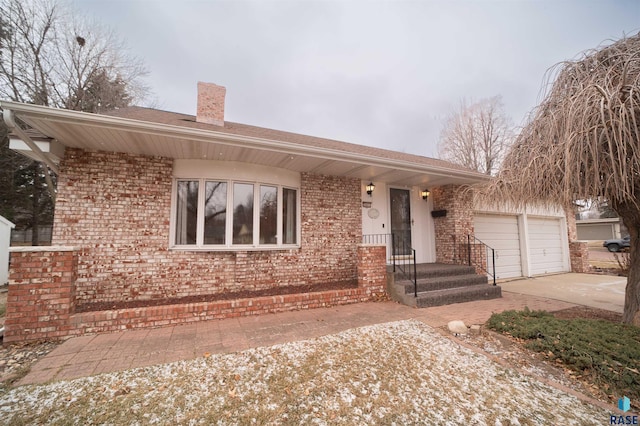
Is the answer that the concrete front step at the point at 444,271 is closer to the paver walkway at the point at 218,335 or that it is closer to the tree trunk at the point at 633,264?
the paver walkway at the point at 218,335

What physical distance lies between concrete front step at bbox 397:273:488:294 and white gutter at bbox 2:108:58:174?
21.6ft

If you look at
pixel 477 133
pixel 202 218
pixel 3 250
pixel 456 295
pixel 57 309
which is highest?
pixel 477 133

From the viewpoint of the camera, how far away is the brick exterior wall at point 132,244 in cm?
440

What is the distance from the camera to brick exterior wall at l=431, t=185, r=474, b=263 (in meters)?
7.04

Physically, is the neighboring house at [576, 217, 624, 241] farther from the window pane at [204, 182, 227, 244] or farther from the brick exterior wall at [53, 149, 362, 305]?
the window pane at [204, 182, 227, 244]

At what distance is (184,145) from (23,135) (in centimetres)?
200

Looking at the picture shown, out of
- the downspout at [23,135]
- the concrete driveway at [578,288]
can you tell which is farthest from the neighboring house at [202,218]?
the concrete driveway at [578,288]

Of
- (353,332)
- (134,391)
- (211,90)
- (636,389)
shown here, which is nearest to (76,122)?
(211,90)

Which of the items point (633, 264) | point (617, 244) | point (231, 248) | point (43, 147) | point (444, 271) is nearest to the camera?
point (633, 264)

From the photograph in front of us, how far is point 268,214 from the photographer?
5801 mm

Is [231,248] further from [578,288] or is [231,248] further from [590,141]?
[578,288]

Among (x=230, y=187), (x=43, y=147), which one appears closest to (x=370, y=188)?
(x=230, y=187)

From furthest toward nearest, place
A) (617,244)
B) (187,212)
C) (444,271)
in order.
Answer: (617,244), (444,271), (187,212)

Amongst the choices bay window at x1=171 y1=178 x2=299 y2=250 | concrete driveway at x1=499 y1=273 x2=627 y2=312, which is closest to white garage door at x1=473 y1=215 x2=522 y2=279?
concrete driveway at x1=499 y1=273 x2=627 y2=312
